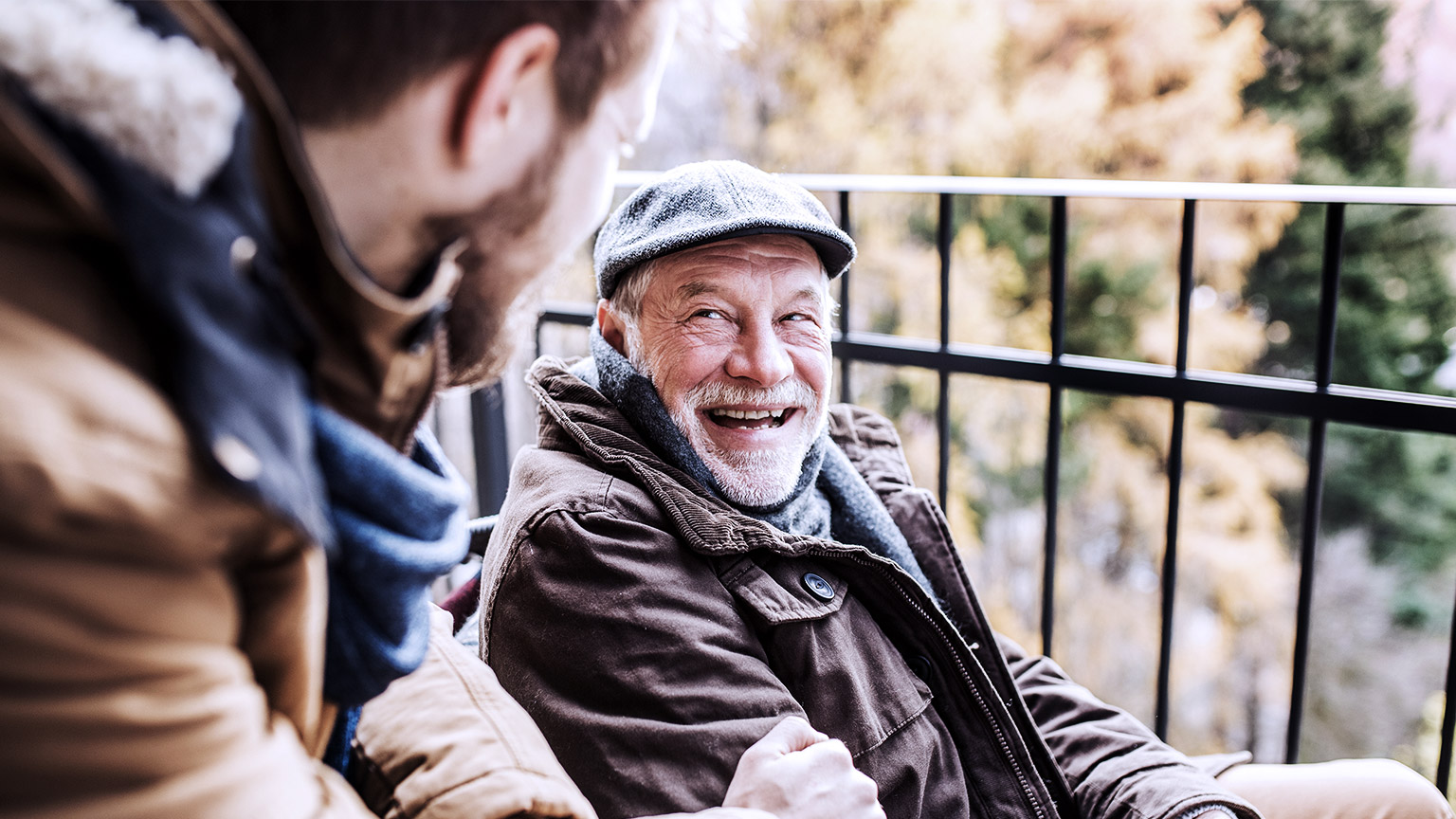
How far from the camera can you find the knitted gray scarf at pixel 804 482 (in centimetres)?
169

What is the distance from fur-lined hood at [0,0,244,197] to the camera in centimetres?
55

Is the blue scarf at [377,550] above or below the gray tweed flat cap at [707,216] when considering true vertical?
below

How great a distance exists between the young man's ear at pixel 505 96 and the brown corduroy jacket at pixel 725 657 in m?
0.75

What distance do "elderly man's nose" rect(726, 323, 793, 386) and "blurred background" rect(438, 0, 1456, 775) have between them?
7146mm

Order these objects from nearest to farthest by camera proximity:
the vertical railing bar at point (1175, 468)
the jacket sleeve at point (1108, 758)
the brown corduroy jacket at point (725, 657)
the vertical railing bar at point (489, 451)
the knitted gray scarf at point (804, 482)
A: the brown corduroy jacket at point (725, 657) < the jacket sleeve at point (1108, 758) < the knitted gray scarf at point (804, 482) < the vertical railing bar at point (1175, 468) < the vertical railing bar at point (489, 451)

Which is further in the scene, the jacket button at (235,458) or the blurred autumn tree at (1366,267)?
the blurred autumn tree at (1366,267)

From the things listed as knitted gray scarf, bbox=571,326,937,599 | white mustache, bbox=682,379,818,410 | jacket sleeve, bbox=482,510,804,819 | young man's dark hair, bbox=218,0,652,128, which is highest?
young man's dark hair, bbox=218,0,652,128

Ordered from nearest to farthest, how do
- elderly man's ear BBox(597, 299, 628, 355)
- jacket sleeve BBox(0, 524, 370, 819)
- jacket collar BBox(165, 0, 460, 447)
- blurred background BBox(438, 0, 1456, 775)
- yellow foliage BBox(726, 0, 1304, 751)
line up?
jacket sleeve BBox(0, 524, 370, 819), jacket collar BBox(165, 0, 460, 447), elderly man's ear BBox(597, 299, 628, 355), yellow foliage BBox(726, 0, 1304, 751), blurred background BBox(438, 0, 1456, 775)

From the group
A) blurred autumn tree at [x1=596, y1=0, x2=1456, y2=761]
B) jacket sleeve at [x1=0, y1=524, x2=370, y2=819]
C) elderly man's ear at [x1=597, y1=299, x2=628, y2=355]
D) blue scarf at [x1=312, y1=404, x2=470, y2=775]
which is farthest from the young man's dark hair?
blurred autumn tree at [x1=596, y1=0, x2=1456, y2=761]

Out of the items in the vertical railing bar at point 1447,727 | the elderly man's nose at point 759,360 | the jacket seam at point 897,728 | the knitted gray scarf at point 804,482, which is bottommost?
the vertical railing bar at point 1447,727

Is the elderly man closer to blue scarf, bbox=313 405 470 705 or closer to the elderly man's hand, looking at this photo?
the elderly man's hand

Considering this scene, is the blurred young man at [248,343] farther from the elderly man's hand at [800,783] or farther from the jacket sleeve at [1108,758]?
the jacket sleeve at [1108,758]

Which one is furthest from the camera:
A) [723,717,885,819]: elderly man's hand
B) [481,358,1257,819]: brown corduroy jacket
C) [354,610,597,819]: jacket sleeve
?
[481,358,1257,819]: brown corduroy jacket

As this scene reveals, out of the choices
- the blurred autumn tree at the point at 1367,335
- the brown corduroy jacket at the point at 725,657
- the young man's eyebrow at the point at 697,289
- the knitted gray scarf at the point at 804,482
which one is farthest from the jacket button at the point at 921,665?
the blurred autumn tree at the point at 1367,335
